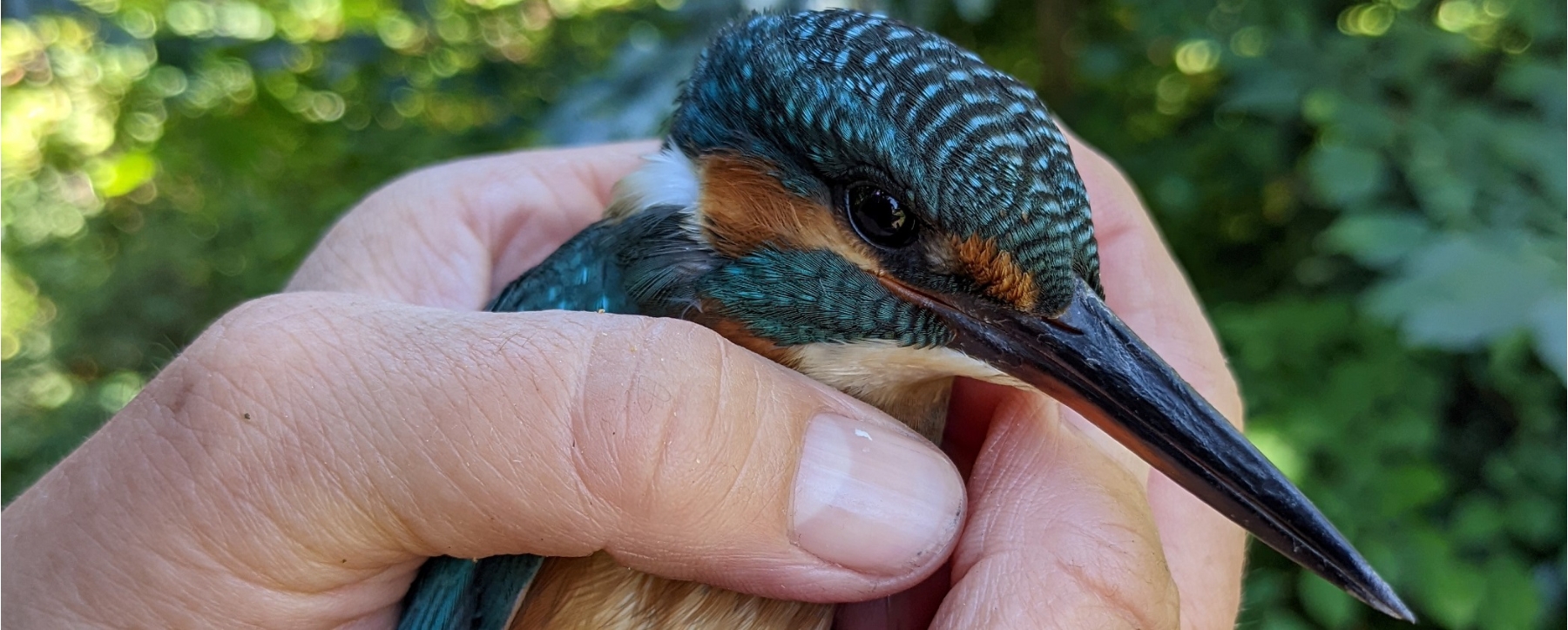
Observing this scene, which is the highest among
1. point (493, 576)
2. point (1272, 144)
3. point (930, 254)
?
point (930, 254)

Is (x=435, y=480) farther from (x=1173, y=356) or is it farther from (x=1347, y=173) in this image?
(x=1347, y=173)

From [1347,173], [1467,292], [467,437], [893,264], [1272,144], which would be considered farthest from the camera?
[1272,144]

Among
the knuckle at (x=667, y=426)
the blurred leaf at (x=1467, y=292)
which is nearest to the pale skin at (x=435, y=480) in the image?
the knuckle at (x=667, y=426)

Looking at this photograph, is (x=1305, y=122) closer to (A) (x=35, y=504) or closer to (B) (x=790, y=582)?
(B) (x=790, y=582)

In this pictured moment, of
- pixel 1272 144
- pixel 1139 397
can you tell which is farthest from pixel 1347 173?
pixel 1139 397

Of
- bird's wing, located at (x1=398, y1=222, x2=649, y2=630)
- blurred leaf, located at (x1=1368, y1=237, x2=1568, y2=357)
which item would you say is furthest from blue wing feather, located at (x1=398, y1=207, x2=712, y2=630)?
blurred leaf, located at (x1=1368, y1=237, x2=1568, y2=357)

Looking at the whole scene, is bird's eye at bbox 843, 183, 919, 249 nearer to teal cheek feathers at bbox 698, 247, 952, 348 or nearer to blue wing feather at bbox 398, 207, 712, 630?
teal cheek feathers at bbox 698, 247, 952, 348

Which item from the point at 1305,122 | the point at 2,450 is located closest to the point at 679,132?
the point at 1305,122
